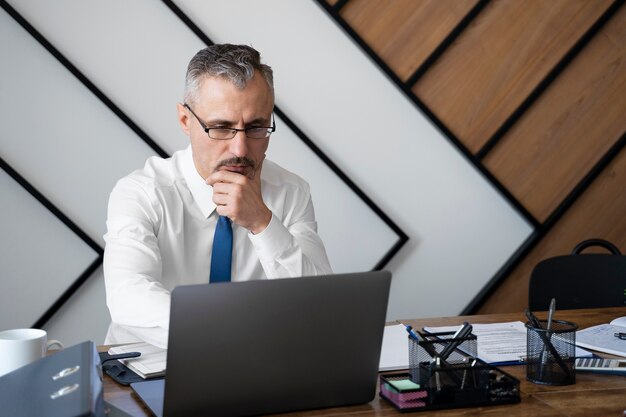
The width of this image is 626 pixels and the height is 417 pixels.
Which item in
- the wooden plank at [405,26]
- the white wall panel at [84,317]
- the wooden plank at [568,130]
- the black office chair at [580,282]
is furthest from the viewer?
the wooden plank at [568,130]

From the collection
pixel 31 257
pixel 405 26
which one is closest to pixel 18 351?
pixel 31 257

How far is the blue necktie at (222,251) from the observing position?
1894 mm

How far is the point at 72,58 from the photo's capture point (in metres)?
2.66

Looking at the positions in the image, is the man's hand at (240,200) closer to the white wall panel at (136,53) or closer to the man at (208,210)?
the man at (208,210)

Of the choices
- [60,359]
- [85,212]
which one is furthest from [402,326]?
[85,212]

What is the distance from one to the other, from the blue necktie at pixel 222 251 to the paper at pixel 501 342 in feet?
1.68

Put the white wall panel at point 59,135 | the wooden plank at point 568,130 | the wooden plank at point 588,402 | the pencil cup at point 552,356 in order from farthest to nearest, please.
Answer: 1. the wooden plank at point 568,130
2. the white wall panel at point 59,135
3. the pencil cup at point 552,356
4. the wooden plank at point 588,402

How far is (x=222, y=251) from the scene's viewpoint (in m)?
1.91

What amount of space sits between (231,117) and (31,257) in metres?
1.23

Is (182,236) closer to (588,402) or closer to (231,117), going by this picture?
(231,117)

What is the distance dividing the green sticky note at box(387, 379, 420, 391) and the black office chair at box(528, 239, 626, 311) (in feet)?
3.62

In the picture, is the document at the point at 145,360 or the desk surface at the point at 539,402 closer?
the desk surface at the point at 539,402

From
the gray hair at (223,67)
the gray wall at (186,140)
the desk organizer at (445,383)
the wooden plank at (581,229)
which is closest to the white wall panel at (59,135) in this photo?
the gray wall at (186,140)

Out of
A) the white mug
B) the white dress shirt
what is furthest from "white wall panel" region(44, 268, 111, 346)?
the white mug
